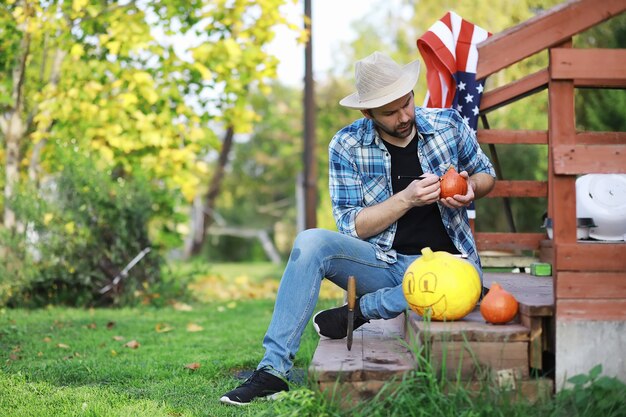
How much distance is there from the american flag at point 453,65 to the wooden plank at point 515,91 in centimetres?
7

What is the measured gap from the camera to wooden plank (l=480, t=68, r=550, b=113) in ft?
15.5

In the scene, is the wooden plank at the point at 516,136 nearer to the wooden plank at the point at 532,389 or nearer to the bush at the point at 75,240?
the wooden plank at the point at 532,389

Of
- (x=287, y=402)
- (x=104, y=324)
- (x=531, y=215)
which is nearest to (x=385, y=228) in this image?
(x=287, y=402)

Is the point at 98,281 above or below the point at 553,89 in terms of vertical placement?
below

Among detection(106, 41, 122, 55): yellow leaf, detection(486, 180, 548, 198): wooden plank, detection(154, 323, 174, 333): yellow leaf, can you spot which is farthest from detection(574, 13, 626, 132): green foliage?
detection(154, 323, 174, 333): yellow leaf

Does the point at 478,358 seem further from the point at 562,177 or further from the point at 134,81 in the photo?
the point at 134,81

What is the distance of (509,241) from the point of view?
205 inches

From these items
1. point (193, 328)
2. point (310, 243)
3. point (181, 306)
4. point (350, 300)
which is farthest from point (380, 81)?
point (181, 306)

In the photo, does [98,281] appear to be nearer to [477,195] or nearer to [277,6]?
[277,6]

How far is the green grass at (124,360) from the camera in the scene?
→ 343 centimetres

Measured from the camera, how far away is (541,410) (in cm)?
279

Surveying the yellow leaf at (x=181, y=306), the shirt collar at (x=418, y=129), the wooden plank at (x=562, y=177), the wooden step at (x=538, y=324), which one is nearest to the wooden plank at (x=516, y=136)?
the shirt collar at (x=418, y=129)

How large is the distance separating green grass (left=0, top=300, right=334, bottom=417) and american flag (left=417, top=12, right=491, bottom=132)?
5.74 ft

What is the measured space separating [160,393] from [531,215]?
900 cm
